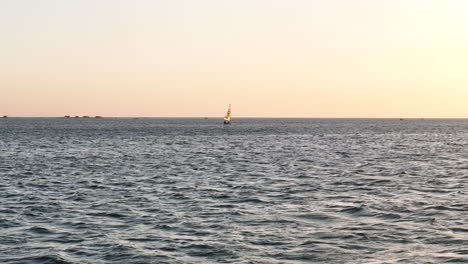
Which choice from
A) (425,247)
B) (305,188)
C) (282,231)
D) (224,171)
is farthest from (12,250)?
(224,171)

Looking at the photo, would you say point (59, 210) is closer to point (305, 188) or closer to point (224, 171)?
point (305, 188)

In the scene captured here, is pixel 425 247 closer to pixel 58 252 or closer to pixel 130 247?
pixel 130 247

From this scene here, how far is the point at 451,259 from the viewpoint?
1784 cm

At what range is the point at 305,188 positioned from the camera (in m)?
35.8

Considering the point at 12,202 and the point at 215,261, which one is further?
the point at 12,202

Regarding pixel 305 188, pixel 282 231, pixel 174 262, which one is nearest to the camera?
pixel 174 262

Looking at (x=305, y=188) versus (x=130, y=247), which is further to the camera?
(x=305, y=188)

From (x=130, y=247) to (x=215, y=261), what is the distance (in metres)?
3.54

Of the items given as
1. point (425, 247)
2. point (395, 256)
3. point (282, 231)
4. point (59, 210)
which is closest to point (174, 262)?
point (282, 231)

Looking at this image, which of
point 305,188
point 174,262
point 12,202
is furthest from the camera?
point 305,188

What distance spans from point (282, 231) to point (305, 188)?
13.9 meters

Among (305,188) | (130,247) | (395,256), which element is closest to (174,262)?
(130,247)

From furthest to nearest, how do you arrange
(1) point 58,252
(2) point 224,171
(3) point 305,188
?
(2) point 224,171
(3) point 305,188
(1) point 58,252

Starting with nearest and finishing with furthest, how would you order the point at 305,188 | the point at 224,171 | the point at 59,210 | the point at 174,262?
the point at 174,262, the point at 59,210, the point at 305,188, the point at 224,171
